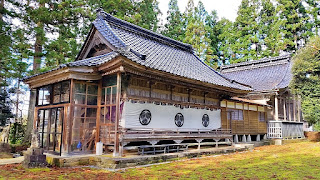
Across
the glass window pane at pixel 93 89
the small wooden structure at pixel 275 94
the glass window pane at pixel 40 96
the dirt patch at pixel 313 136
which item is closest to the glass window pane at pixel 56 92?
the glass window pane at pixel 40 96

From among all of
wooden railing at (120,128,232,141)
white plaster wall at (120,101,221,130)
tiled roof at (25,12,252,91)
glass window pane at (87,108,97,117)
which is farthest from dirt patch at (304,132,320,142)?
glass window pane at (87,108,97,117)

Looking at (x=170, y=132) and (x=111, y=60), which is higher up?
(x=111, y=60)

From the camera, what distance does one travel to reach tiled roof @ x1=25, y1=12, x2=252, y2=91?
12523 mm

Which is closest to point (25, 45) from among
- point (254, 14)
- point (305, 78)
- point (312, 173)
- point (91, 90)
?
point (91, 90)

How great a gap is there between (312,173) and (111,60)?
8.69m

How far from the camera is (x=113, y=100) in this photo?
12016 millimetres

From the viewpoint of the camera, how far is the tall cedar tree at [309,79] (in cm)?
1716

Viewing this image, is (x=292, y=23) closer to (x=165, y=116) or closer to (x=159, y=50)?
(x=159, y=50)

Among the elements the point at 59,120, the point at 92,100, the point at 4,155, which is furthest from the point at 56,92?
the point at 4,155

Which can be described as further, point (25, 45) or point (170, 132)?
point (25, 45)

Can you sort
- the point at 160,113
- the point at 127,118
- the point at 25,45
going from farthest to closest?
the point at 25,45 < the point at 160,113 < the point at 127,118

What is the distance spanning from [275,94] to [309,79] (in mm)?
4210

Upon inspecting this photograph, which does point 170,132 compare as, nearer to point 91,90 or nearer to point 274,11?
point 91,90

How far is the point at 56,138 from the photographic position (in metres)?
12.0
